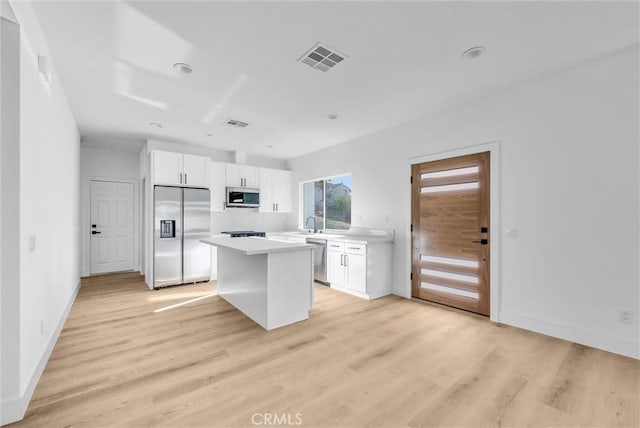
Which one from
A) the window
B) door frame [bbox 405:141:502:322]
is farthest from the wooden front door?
the window

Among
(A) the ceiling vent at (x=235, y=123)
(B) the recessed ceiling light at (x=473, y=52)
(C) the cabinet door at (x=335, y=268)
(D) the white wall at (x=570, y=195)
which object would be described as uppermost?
(B) the recessed ceiling light at (x=473, y=52)

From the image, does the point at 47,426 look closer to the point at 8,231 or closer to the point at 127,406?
the point at 127,406

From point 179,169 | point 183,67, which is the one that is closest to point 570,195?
point 183,67

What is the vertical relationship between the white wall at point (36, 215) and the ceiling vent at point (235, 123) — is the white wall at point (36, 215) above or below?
below

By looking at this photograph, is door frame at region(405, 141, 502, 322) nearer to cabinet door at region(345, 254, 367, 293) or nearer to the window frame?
cabinet door at region(345, 254, 367, 293)

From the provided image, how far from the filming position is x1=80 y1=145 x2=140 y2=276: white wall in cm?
556

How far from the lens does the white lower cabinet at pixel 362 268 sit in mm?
4086

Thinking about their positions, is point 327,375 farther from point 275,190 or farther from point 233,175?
point 275,190

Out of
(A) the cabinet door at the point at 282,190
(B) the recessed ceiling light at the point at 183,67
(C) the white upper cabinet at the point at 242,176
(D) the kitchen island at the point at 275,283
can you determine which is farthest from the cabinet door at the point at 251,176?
(B) the recessed ceiling light at the point at 183,67

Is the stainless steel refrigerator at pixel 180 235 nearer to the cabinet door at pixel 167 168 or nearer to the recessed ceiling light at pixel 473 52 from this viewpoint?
the cabinet door at pixel 167 168

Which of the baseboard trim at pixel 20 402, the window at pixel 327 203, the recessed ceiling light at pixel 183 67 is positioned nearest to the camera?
the baseboard trim at pixel 20 402

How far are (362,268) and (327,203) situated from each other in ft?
7.09

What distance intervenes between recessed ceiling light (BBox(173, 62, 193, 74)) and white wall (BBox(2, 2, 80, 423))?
3.08ft

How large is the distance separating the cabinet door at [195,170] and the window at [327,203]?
85.7 inches
